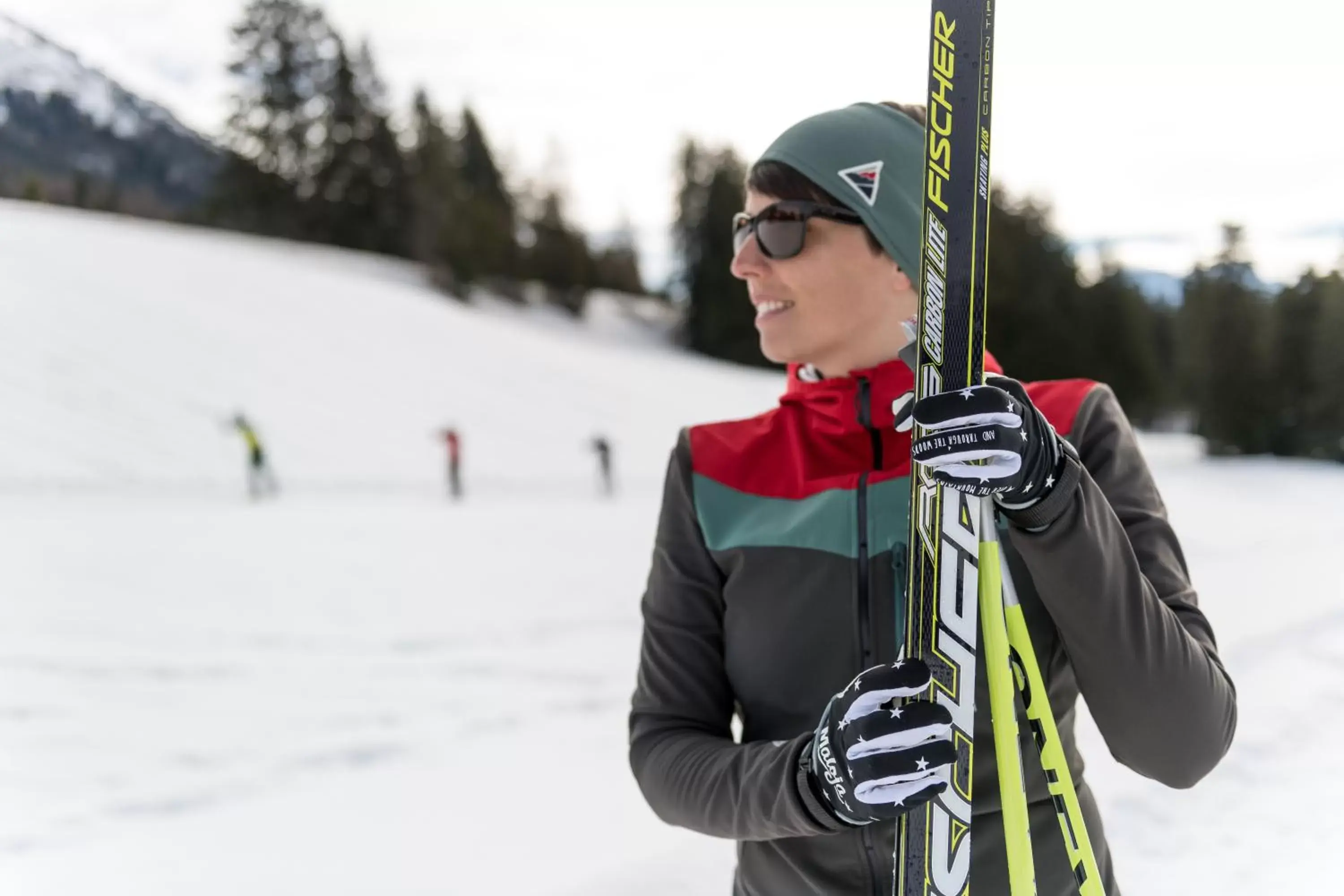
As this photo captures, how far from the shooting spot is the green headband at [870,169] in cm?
113

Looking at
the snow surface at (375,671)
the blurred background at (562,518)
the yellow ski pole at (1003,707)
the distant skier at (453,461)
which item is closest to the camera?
the yellow ski pole at (1003,707)

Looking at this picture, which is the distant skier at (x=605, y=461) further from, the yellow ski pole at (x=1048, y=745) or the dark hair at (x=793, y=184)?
the yellow ski pole at (x=1048, y=745)

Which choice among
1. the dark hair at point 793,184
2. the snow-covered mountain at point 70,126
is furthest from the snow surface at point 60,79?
the dark hair at point 793,184

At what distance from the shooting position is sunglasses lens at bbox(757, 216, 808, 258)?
1.16 metres

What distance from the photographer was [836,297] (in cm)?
117

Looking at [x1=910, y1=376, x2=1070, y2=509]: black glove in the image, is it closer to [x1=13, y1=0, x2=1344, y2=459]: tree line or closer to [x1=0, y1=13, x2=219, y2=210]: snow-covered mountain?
[x1=13, y1=0, x2=1344, y2=459]: tree line

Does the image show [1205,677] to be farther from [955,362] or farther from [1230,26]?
[1230,26]

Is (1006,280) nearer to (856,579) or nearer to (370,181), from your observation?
(856,579)

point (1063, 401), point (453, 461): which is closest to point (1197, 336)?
point (1063, 401)

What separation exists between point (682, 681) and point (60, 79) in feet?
12.3

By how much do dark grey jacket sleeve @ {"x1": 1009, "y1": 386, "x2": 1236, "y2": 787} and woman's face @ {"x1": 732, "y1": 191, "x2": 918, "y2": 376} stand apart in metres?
0.32

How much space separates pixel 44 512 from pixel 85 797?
749 centimetres

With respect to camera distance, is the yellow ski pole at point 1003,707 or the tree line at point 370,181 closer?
the yellow ski pole at point 1003,707

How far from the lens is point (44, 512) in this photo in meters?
9.81
